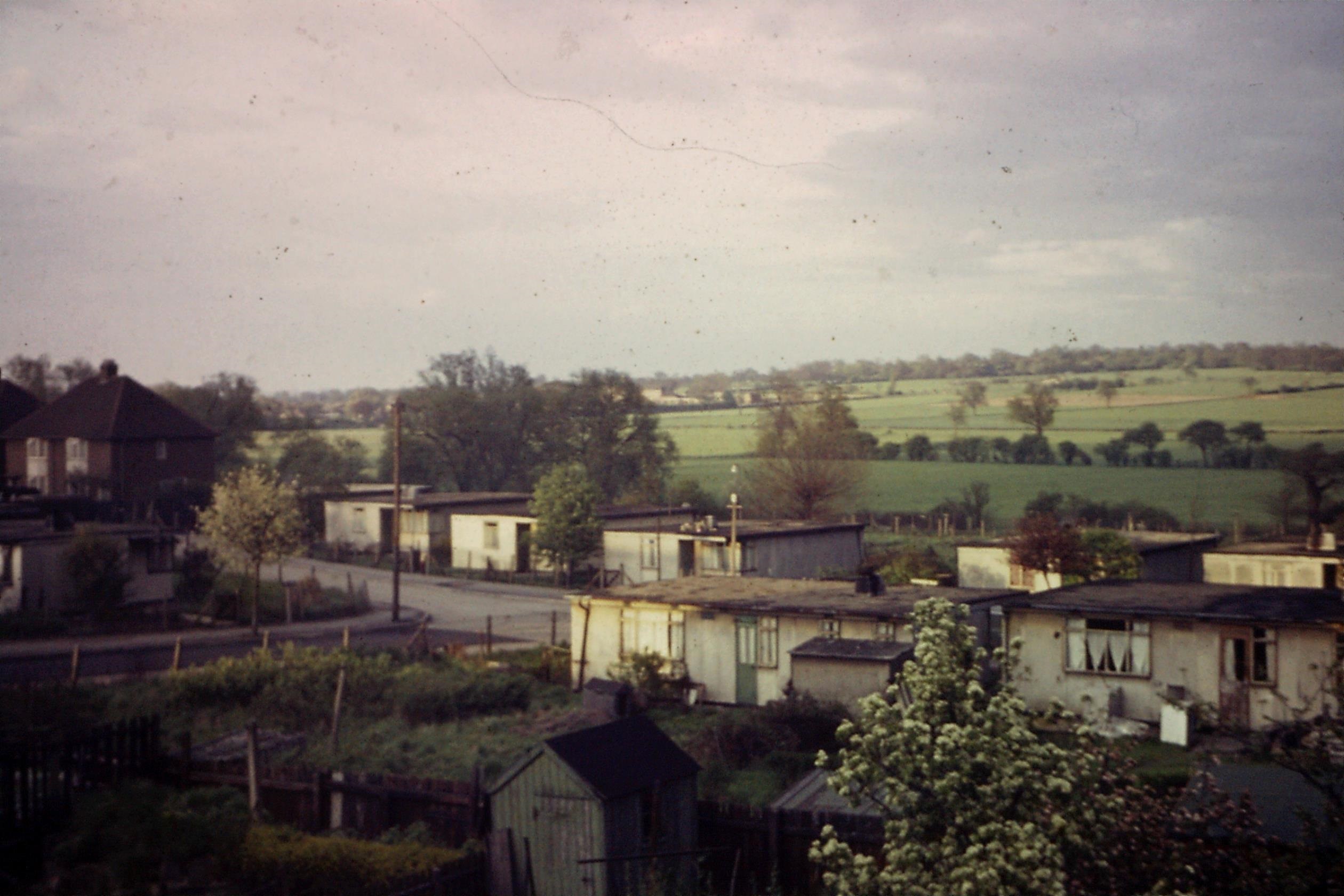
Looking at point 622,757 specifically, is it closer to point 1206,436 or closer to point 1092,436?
point 1206,436

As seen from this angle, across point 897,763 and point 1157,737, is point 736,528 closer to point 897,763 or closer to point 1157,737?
point 1157,737

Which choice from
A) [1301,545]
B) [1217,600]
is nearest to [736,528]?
[1301,545]

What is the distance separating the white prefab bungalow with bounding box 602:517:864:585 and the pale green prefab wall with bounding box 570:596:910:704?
1110cm

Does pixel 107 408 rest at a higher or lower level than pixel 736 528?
higher

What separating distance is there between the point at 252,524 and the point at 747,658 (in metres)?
19.0

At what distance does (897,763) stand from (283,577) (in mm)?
45181

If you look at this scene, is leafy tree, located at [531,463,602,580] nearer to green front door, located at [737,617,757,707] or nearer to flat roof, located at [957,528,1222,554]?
flat roof, located at [957,528,1222,554]

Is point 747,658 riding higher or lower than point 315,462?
lower

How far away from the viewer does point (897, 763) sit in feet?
24.4

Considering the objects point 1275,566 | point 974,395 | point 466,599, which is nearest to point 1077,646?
point 1275,566

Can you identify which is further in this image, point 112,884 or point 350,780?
point 350,780

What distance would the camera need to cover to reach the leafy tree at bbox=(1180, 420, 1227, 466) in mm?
60062

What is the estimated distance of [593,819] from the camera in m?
12.4

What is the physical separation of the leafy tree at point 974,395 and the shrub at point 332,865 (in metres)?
77.9
